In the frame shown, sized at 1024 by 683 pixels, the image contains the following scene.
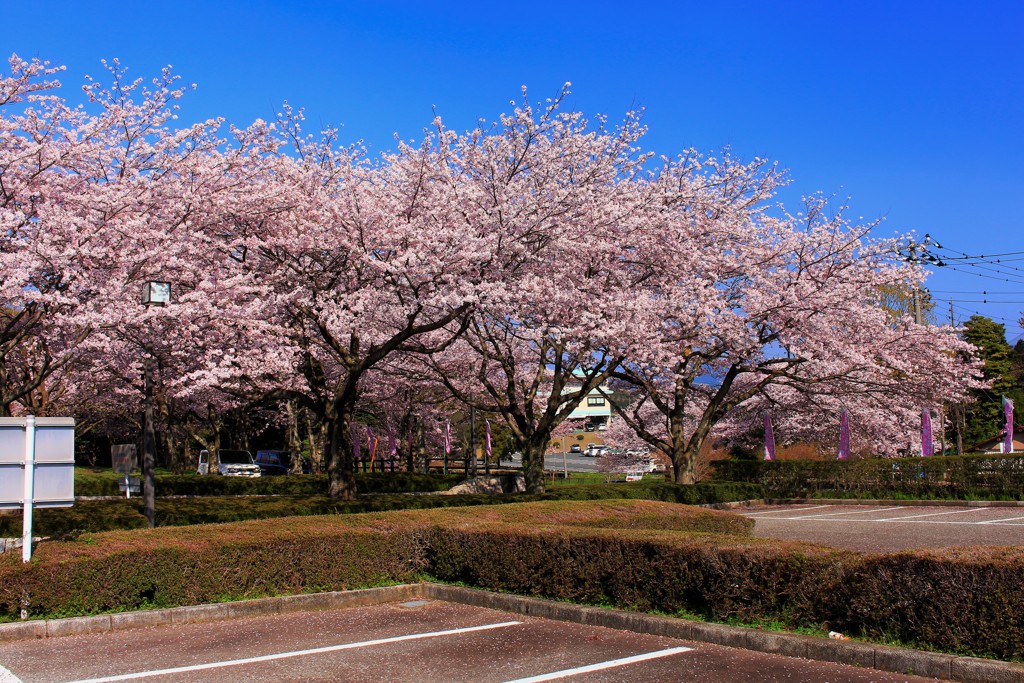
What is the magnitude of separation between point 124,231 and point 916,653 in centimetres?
1411

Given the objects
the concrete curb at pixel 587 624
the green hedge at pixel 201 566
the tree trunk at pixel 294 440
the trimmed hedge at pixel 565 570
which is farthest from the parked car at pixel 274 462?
the concrete curb at pixel 587 624

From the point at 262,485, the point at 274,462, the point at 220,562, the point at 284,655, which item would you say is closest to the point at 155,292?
the point at 220,562

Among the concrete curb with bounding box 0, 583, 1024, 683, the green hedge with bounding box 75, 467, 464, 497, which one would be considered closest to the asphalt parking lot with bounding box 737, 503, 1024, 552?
the concrete curb with bounding box 0, 583, 1024, 683

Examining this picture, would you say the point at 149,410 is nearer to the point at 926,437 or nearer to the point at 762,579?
the point at 762,579

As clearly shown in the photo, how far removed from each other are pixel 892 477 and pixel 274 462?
94.8 ft

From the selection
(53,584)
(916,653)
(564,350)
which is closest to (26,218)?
(53,584)

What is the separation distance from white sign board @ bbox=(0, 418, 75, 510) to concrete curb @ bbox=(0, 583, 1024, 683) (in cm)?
153

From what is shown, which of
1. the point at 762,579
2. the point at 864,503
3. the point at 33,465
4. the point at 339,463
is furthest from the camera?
the point at 864,503

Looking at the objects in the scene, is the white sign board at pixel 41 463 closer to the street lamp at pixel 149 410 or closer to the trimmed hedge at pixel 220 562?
the trimmed hedge at pixel 220 562

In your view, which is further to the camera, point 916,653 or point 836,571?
point 836,571

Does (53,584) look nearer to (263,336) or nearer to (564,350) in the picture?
(263,336)

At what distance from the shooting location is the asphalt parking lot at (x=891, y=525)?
55.1 ft

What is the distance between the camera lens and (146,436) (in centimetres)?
1445

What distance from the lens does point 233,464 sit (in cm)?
3919
